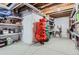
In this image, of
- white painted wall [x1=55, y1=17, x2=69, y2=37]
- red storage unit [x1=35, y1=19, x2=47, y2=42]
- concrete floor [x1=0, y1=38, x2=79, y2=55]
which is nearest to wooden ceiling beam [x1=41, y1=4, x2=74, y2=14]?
white painted wall [x1=55, y1=17, x2=69, y2=37]

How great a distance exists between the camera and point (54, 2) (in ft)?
5.30

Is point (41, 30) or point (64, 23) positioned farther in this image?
point (41, 30)

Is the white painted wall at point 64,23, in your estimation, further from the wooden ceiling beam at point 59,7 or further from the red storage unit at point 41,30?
the red storage unit at point 41,30

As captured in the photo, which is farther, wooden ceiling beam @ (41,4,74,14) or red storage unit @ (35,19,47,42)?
red storage unit @ (35,19,47,42)

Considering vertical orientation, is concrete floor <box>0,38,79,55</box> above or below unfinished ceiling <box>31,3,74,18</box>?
below

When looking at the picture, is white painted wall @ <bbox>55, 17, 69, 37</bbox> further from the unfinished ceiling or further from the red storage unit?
the red storage unit

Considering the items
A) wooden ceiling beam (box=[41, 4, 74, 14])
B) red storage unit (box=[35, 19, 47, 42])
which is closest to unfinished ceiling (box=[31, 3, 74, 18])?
wooden ceiling beam (box=[41, 4, 74, 14])

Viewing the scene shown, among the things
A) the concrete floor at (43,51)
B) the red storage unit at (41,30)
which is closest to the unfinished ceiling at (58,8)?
the concrete floor at (43,51)

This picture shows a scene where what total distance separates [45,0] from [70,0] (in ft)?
1.24

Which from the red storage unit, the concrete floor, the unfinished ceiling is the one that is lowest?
the concrete floor

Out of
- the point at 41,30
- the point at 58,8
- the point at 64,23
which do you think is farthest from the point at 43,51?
the point at 41,30

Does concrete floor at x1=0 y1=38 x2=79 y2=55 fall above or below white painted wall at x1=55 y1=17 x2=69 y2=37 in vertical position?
below

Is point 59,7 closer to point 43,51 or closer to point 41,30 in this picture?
point 43,51

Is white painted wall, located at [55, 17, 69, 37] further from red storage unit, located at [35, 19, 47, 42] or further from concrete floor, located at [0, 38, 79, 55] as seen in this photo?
red storage unit, located at [35, 19, 47, 42]
